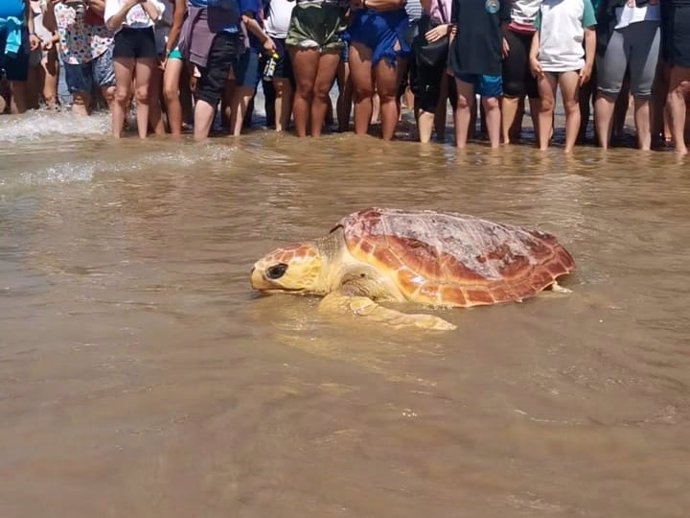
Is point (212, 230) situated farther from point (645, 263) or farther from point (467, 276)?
point (645, 263)

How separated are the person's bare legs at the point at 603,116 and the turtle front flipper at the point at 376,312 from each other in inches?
215

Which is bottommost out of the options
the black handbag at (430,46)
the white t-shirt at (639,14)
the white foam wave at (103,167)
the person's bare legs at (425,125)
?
the white foam wave at (103,167)

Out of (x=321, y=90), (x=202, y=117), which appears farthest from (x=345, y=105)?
(x=202, y=117)

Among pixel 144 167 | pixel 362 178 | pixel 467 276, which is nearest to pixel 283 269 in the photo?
Answer: pixel 467 276

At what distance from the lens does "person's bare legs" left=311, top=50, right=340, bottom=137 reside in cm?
870

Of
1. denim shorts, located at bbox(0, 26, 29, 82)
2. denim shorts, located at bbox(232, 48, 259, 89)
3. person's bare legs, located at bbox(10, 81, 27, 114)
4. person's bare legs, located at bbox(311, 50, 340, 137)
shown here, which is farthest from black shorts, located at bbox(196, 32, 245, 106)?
person's bare legs, located at bbox(10, 81, 27, 114)

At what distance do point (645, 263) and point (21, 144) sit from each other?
19.8ft

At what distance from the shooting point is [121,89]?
8.62 m

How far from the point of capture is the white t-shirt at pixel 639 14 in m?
8.00

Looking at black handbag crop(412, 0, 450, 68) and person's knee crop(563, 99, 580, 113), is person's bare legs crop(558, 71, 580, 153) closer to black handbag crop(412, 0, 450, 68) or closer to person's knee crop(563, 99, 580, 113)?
person's knee crop(563, 99, 580, 113)

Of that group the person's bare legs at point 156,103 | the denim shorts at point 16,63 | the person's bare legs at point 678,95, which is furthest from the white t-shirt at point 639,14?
the denim shorts at point 16,63

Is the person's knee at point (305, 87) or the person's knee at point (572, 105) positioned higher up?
the person's knee at point (305, 87)

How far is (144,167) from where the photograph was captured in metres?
7.06

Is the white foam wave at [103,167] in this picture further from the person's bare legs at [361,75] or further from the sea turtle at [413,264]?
the sea turtle at [413,264]
